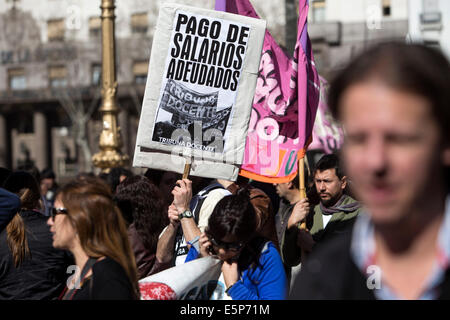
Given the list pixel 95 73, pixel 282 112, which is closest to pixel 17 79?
pixel 95 73

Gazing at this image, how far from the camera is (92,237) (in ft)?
9.86

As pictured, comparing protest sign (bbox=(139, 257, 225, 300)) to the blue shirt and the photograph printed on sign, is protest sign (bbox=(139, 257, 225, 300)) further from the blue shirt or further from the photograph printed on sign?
the blue shirt

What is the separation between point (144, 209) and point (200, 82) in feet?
3.13

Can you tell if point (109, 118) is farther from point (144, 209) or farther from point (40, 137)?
point (40, 137)

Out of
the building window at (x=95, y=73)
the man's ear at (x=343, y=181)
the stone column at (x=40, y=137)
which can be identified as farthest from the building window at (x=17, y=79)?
the man's ear at (x=343, y=181)

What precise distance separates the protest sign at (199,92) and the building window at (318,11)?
3898 centimetres

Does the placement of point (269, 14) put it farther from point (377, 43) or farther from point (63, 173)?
point (377, 43)

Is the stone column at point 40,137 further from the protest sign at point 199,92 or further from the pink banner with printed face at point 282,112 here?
the protest sign at point 199,92

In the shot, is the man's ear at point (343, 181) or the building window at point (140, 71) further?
the building window at point (140, 71)

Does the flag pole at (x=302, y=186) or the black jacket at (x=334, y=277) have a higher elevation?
the black jacket at (x=334, y=277)

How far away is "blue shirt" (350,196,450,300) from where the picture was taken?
1533mm

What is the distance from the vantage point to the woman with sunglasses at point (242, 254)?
3578 mm
